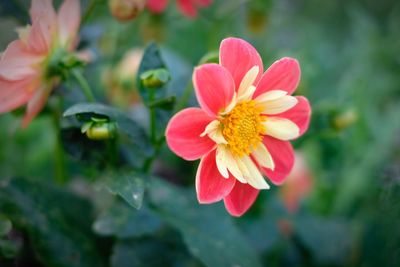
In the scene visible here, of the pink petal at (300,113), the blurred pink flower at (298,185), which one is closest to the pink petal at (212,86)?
the pink petal at (300,113)

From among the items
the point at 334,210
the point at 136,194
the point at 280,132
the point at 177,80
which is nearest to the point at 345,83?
the point at 334,210

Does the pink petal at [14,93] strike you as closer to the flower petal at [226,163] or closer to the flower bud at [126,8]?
the flower bud at [126,8]

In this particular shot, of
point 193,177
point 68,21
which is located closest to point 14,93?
point 68,21

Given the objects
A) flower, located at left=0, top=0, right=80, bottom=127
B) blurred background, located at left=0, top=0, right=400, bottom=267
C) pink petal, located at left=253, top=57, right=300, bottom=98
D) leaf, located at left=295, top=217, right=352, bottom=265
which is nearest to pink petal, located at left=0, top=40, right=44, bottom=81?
flower, located at left=0, top=0, right=80, bottom=127

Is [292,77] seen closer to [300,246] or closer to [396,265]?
[396,265]

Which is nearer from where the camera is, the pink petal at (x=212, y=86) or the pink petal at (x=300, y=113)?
the pink petal at (x=212, y=86)
